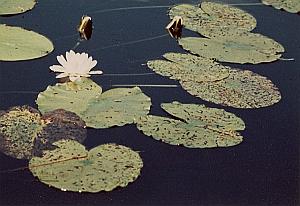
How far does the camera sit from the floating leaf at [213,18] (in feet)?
6.56

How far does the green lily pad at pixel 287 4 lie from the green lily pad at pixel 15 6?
91cm

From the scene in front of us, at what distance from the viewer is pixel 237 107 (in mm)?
1580

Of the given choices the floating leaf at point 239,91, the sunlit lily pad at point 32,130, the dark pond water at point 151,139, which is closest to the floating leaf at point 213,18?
the dark pond water at point 151,139

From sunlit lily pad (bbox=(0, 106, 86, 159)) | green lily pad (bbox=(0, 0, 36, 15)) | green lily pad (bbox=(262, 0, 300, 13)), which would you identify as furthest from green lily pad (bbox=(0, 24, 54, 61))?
green lily pad (bbox=(262, 0, 300, 13))

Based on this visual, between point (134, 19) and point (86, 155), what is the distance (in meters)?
0.82

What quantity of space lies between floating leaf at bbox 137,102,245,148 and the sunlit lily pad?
173 mm

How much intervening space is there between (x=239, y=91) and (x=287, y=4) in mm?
725

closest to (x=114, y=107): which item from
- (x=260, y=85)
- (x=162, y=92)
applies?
(x=162, y=92)

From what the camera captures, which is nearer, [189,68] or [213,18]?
[189,68]

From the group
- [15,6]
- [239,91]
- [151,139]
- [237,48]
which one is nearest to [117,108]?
[151,139]

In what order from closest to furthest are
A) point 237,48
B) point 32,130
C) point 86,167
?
point 86,167 → point 32,130 → point 237,48

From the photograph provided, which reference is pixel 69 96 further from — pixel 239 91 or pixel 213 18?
pixel 213 18

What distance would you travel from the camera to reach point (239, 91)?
1642mm

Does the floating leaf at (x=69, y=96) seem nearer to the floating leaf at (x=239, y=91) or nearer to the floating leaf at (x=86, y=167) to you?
the floating leaf at (x=86, y=167)
